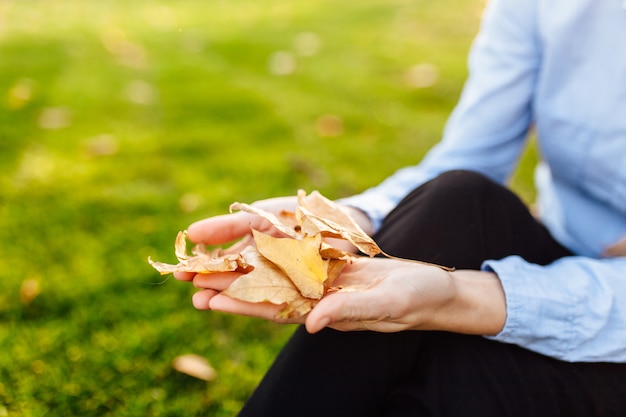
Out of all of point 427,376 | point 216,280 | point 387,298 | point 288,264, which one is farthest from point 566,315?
point 216,280

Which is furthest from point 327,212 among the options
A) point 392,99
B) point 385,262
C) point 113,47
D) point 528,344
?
point 113,47

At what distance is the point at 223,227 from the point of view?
108 cm

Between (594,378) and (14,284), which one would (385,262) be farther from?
(14,284)

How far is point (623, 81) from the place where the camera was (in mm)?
1150

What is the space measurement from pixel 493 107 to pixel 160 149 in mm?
1531

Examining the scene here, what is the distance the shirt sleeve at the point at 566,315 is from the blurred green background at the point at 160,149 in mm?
694

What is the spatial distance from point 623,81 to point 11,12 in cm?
451

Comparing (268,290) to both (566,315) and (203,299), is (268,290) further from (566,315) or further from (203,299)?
(566,315)

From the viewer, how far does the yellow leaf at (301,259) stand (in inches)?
35.4

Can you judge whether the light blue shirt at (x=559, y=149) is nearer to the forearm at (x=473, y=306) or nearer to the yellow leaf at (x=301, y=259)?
the forearm at (x=473, y=306)

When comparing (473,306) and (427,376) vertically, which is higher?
(473,306)

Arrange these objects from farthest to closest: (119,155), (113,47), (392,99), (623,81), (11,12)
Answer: (11,12) → (113,47) → (392,99) → (119,155) → (623,81)

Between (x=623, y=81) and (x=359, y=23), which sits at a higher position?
(x=623, y=81)

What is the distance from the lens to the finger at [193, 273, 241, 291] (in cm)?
94
